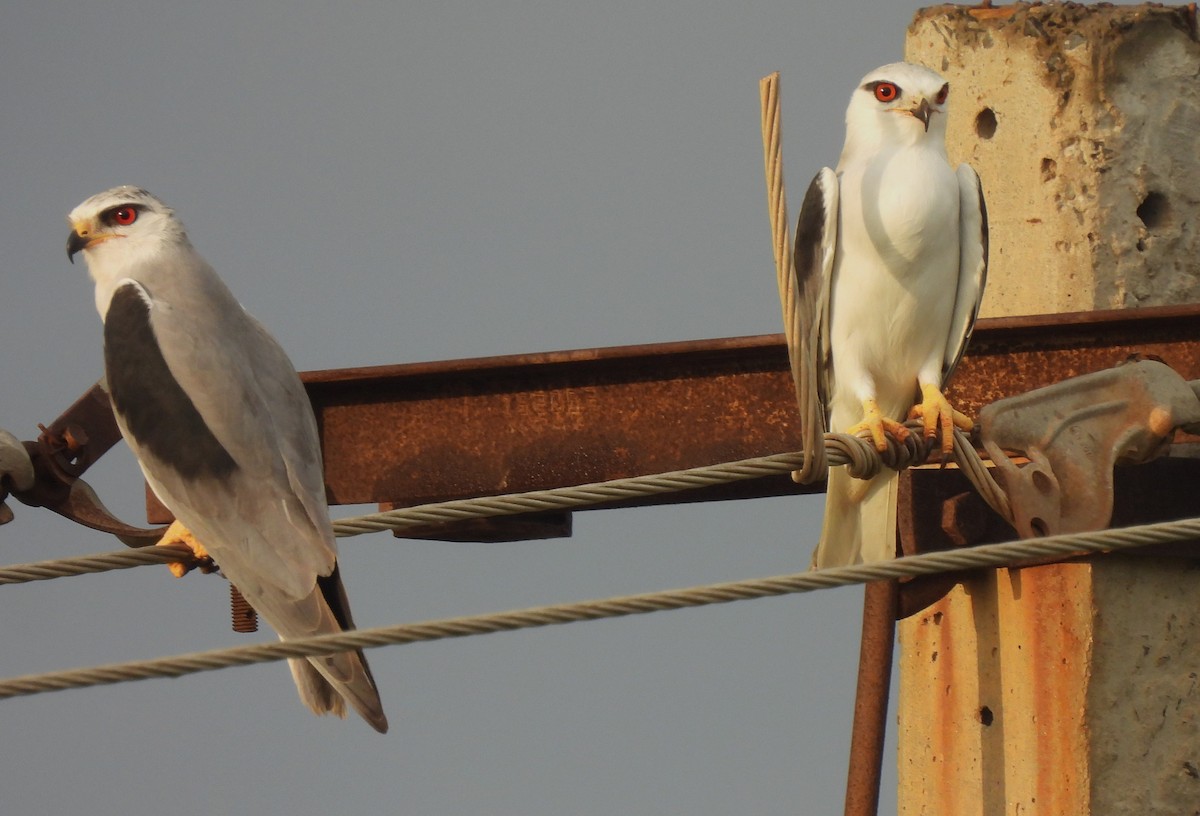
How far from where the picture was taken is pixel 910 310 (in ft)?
18.8

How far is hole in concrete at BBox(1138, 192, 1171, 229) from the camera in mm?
6523

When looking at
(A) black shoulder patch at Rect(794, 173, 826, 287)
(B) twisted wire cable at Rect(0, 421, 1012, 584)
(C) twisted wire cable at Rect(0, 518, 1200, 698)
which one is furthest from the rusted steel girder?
(C) twisted wire cable at Rect(0, 518, 1200, 698)

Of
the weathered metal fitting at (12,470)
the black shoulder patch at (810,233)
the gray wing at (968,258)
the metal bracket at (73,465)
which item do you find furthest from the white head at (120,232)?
the gray wing at (968,258)

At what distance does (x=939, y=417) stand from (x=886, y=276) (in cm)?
58

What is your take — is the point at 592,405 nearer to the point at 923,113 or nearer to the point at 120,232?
the point at 923,113

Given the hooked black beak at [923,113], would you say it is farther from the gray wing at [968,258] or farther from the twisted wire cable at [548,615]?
the twisted wire cable at [548,615]

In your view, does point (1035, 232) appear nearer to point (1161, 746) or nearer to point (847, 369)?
point (847, 369)

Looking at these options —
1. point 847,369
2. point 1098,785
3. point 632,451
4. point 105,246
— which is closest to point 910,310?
point 847,369

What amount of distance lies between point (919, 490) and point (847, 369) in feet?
1.46

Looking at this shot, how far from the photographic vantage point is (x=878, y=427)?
212 inches

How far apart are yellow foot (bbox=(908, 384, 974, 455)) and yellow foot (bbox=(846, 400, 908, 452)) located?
0.09 metres

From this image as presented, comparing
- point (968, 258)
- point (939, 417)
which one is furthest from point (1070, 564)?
point (968, 258)

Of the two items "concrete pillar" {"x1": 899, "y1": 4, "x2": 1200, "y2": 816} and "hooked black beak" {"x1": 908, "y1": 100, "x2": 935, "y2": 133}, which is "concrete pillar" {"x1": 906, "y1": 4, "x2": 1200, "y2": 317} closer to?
"concrete pillar" {"x1": 899, "y1": 4, "x2": 1200, "y2": 816}

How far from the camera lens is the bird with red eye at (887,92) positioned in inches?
234
